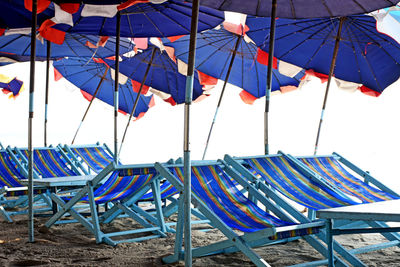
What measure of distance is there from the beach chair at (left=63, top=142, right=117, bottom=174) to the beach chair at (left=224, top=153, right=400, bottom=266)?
2.54 m

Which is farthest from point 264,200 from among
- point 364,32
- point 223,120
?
point 223,120

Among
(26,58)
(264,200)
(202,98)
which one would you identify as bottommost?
(264,200)

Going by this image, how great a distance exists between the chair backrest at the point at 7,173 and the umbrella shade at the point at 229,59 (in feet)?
9.13

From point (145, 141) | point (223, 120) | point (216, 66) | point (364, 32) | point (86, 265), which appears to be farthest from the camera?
point (223, 120)

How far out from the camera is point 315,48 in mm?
6434

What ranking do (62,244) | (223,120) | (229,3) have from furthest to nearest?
1. (223,120)
2. (229,3)
3. (62,244)

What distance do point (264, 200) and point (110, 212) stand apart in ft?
6.05

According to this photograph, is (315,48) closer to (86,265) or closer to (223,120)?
(86,265)

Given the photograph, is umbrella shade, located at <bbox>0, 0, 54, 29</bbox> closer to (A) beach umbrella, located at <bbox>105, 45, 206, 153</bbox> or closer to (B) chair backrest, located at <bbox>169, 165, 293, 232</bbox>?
(B) chair backrest, located at <bbox>169, 165, 293, 232</bbox>

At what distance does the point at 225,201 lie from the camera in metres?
3.21

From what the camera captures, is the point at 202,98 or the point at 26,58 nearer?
the point at 26,58

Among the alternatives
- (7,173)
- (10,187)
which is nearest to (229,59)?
(7,173)

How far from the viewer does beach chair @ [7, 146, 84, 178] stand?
5.34 m

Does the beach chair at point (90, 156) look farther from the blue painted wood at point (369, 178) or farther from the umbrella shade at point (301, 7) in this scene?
the blue painted wood at point (369, 178)
